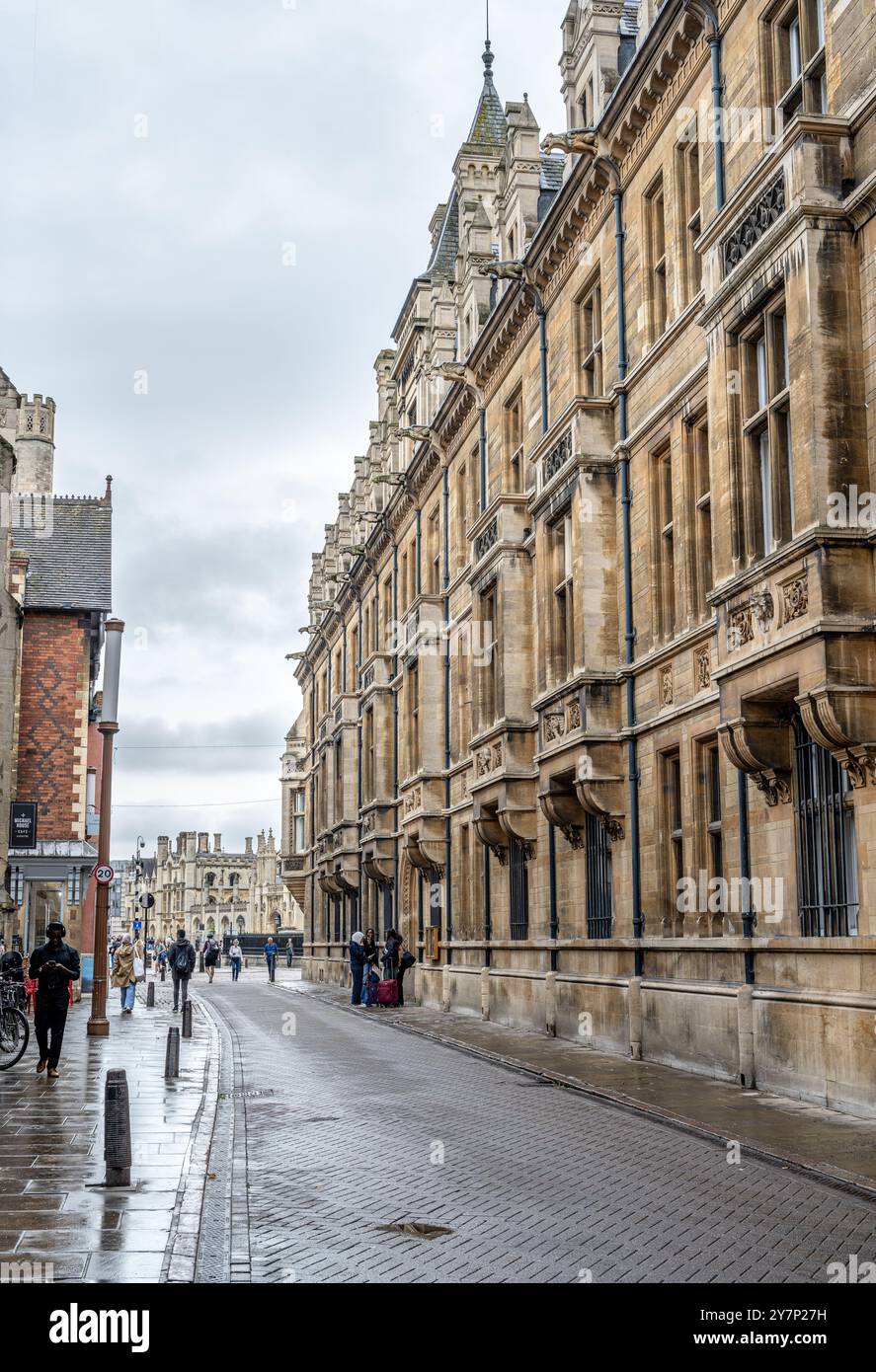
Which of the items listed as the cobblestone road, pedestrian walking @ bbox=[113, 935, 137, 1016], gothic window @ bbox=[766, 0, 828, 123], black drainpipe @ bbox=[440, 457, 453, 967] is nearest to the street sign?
pedestrian walking @ bbox=[113, 935, 137, 1016]

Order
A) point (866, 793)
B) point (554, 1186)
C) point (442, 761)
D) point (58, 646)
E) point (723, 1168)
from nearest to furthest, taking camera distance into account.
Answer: point (554, 1186) → point (723, 1168) → point (866, 793) → point (442, 761) → point (58, 646)

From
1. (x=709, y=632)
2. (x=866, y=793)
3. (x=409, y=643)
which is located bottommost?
(x=866, y=793)

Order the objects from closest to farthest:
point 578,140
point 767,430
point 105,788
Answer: point 767,430 < point 578,140 < point 105,788

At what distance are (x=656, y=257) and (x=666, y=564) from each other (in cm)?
452

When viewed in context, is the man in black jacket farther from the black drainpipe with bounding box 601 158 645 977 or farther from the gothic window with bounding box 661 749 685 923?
the gothic window with bounding box 661 749 685 923

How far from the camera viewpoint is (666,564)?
798 inches

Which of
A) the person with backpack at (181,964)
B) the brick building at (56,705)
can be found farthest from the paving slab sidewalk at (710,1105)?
the brick building at (56,705)

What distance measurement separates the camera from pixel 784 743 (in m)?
15.4

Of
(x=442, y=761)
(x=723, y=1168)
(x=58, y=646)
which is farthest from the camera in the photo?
(x=58, y=646)

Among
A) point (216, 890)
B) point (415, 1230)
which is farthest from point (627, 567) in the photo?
point (216, 890)

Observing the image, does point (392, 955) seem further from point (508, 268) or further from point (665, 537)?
point (665, 537)
